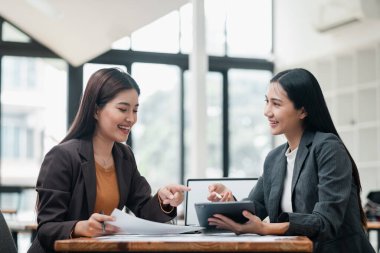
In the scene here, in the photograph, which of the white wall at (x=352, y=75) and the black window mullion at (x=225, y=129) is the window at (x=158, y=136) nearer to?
the black window mullion at (x=225, y=129)

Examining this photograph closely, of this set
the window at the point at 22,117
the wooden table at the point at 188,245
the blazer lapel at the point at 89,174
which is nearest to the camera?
the wooden table at the point at 188,245

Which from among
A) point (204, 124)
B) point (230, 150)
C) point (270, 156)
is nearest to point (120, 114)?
point (270, 156)

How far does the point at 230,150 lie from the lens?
440 inches

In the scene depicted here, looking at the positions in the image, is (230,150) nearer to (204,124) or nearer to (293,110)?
(204,124)

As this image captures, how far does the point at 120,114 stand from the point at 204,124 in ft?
19.5

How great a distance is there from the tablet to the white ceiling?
277 inches

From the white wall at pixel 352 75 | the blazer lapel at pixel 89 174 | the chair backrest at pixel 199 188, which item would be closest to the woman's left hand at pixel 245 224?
the blazer lapel at pixel 89 174

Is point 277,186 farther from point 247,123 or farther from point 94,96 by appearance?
point 247,123

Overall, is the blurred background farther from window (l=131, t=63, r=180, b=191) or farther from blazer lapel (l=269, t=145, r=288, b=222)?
blazer lapel (l=269, t=145, r=288, b=222)

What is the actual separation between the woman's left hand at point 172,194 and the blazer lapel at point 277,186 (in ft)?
1.10

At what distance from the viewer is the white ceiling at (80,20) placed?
365 inches

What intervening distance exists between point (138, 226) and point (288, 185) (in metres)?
0.67

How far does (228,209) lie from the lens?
2.32 m

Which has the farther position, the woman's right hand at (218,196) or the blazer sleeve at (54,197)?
the woman's right hand at (218,196)
